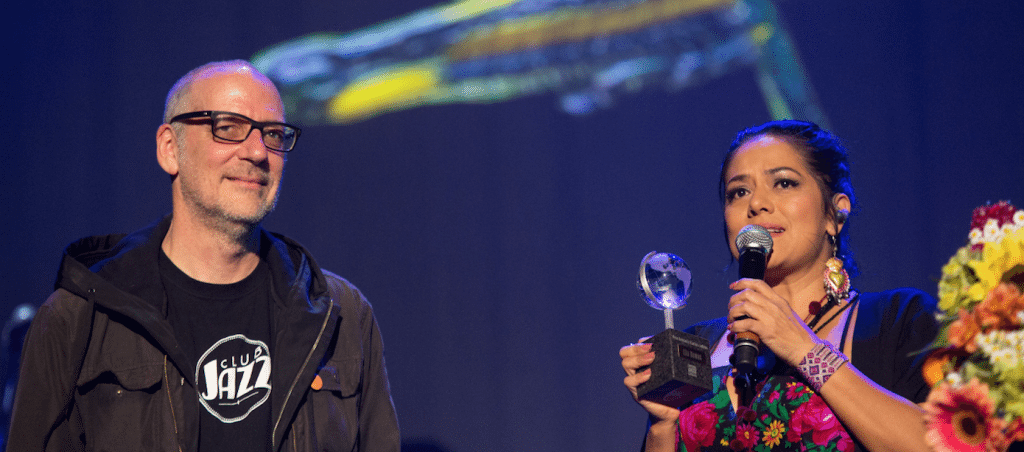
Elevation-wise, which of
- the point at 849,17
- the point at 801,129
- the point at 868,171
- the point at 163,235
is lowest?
the point at 163,235

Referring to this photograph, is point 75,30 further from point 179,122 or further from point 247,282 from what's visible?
point 247,282

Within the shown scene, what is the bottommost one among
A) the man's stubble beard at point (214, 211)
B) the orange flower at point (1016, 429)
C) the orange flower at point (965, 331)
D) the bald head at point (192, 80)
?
the orange flower at point (1016, 429)

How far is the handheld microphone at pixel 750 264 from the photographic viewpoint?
1459 mm

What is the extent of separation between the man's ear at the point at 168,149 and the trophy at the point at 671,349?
3.79 ft

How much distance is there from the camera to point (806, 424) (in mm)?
1602

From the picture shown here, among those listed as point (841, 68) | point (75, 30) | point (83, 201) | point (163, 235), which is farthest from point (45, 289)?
point (841, 68)

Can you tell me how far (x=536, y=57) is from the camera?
116 inches

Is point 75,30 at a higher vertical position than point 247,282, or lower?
higher

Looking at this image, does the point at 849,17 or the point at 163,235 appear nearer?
the point at 163,235

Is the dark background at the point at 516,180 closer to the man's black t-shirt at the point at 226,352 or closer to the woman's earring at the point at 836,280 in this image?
the woman's earring at the point at 836,280

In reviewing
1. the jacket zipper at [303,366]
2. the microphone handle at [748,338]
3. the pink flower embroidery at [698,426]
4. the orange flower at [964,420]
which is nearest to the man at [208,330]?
the jacket zipper at [303,366]

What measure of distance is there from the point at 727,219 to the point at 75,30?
8.62ft

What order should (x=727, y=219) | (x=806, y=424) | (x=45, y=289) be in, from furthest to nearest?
(x=45, y=289)
(x=727, y=219)
(x=806, y=424)

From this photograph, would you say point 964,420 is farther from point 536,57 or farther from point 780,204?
point 536,57
